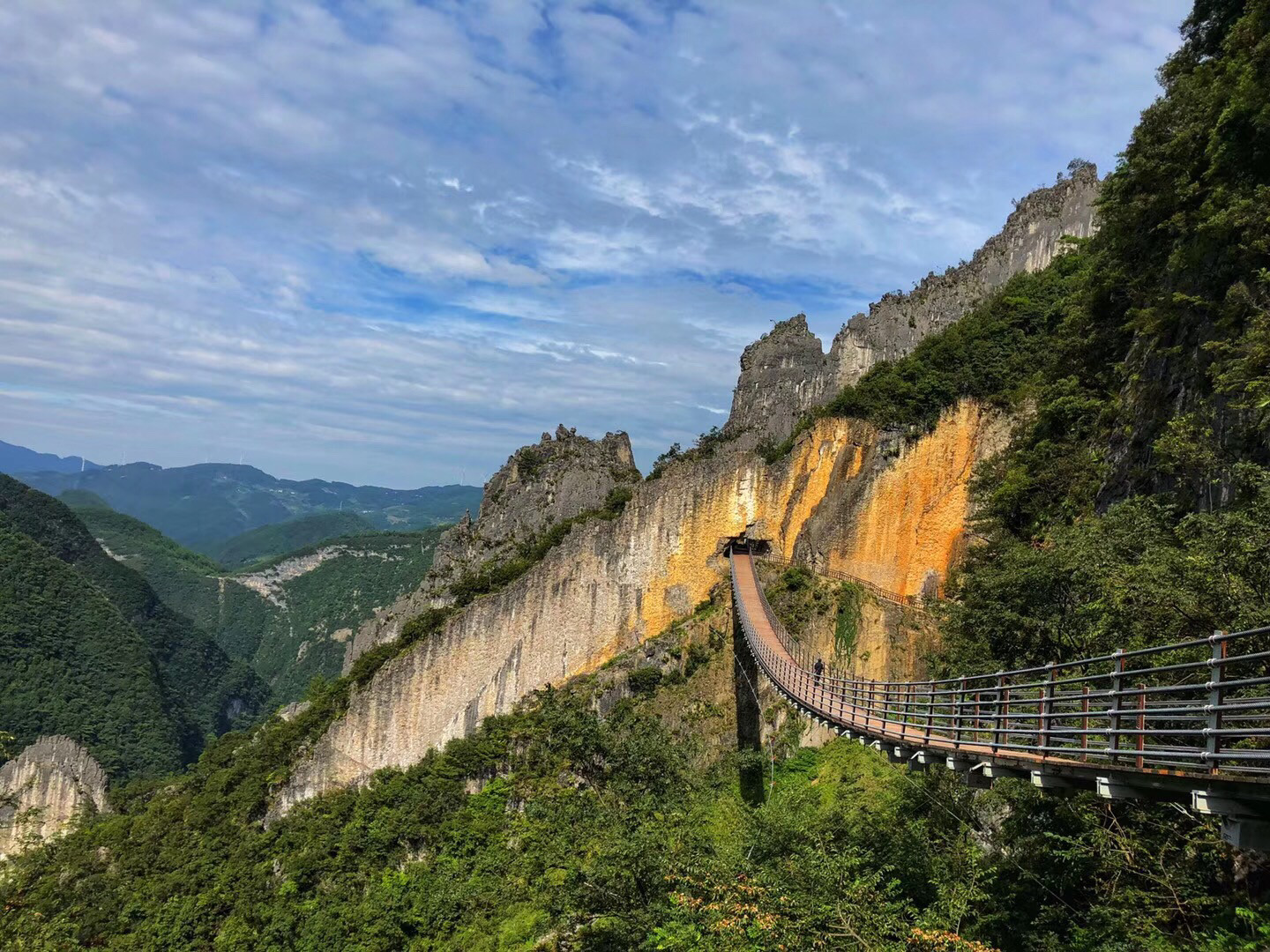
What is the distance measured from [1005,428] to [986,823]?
11.8 metres

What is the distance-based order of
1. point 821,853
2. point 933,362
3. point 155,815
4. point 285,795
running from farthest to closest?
1. point 155,815
2. point 285,795
3. point 933,362
4. point 821,853

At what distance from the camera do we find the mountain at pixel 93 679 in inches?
2645

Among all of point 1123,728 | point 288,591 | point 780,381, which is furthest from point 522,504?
point 288,591

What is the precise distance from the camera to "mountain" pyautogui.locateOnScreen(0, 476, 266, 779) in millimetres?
67188

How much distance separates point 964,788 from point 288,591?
156 metres

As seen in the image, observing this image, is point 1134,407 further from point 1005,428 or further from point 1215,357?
point 1005,428

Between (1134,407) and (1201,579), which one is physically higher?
(1134,407)

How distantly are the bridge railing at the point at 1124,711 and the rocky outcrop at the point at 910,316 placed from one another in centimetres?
2417

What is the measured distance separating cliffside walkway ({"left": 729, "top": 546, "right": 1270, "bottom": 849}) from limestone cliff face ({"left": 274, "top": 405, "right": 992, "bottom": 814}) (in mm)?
9983

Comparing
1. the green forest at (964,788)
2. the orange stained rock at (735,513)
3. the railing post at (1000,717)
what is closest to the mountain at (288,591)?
the green forest at (964,788)

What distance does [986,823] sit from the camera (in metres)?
12.0

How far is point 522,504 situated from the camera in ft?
137

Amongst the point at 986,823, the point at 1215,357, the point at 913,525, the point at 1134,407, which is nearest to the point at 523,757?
the point at 913,525

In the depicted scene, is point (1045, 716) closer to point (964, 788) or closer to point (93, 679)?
point (964, 788)
